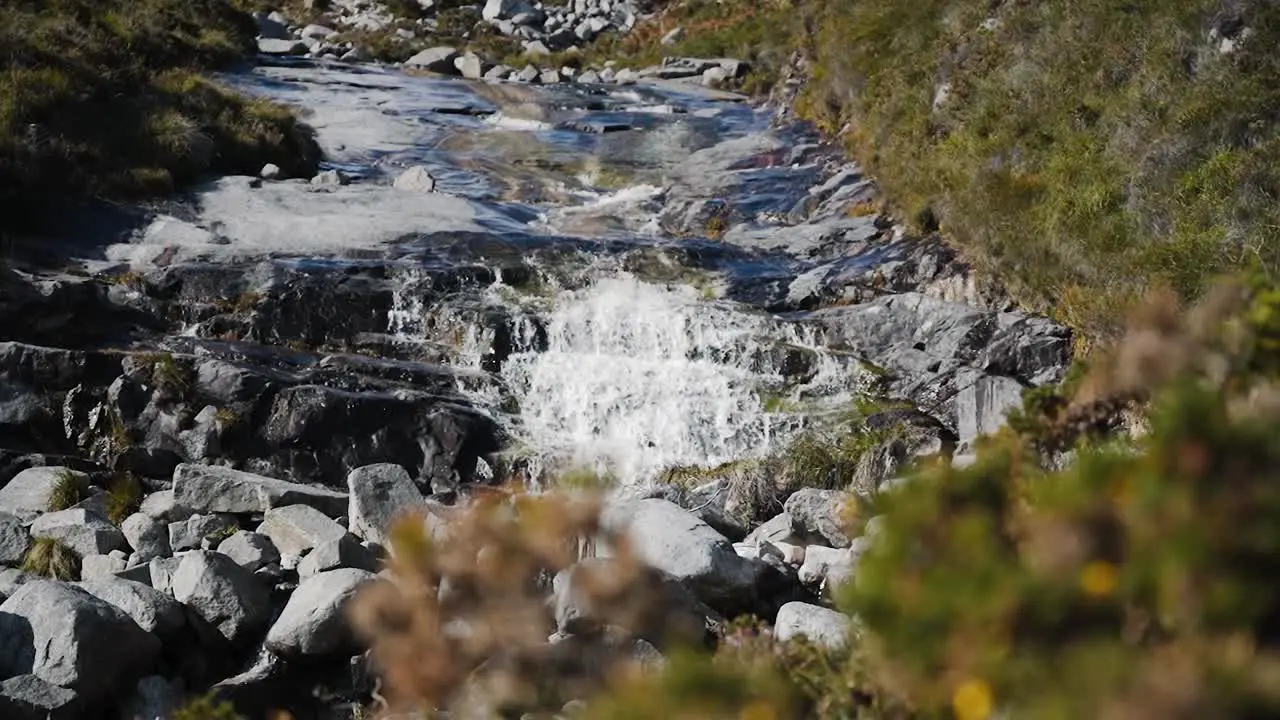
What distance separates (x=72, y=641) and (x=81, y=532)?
2.35 m

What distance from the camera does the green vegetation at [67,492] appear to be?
9766mm

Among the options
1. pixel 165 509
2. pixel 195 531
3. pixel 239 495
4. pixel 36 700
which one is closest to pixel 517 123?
pixel 239 495

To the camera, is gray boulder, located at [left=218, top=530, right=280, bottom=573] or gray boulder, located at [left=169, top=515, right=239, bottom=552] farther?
gray boulder, located at [left=169, top=515, right=239, bottom=552]

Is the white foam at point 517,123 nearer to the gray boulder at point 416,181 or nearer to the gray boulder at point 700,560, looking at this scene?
the gray boulder at point 416,181

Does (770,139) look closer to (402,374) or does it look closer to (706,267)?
(706,267)

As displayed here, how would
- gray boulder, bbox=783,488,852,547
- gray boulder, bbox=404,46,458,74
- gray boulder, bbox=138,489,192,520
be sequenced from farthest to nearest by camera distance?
gray boulder, bbox=404,46,458,74, gray boulder, bbox=138,489,192,520, gray boulder, bbox=783,488,852,547

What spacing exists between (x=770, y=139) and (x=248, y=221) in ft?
34.8

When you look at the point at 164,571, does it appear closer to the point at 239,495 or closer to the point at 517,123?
the point at 239,495

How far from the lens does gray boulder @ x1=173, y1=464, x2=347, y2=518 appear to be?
9574 mm

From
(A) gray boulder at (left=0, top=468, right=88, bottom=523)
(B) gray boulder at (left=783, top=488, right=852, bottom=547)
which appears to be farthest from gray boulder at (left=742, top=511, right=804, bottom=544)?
(A) gray boulder at (left=0, top=468, right=88, bottom=523)

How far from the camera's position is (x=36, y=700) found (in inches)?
257

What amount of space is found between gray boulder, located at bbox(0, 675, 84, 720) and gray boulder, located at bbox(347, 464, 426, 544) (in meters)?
2.52

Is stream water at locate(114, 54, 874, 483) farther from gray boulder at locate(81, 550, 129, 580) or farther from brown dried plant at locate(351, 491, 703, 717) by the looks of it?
brown dried plant at locate(351, 491, 703, 717)

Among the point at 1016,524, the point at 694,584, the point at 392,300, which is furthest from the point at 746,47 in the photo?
the point at 1016,524
